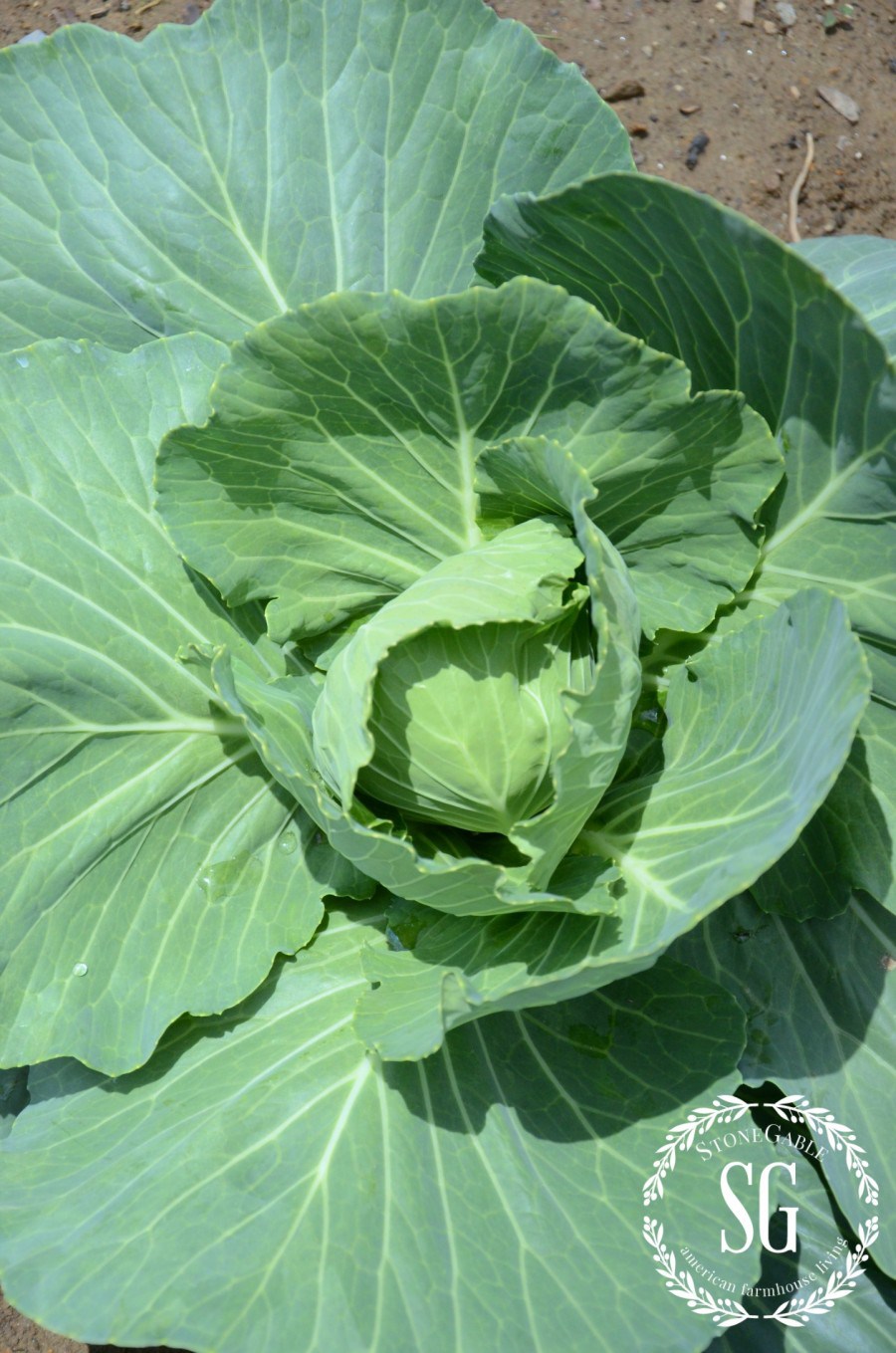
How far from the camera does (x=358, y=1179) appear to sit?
213 cm

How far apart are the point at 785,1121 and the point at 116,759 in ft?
5.77

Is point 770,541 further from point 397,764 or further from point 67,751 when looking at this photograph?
point 67,751

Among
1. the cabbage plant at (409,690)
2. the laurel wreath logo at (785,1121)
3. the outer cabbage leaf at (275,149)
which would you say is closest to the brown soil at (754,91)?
the cabbage plant at (409,690)

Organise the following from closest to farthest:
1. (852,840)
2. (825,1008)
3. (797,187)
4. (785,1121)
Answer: (852,840)
(825,1008)
(785,1121)
(797,187)

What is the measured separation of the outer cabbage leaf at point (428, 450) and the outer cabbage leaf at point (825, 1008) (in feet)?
2.57

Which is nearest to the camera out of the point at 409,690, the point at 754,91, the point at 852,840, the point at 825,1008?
the point at 409,690

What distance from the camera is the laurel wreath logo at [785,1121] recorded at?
79.4 inches

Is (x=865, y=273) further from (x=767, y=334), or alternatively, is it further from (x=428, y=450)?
(x=428, y=450)

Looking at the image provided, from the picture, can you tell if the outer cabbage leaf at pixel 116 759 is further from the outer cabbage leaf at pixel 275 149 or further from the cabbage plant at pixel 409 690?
the outer cabbage leaf at pixel 275 149

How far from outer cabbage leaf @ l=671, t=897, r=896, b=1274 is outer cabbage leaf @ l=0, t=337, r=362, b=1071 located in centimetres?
91

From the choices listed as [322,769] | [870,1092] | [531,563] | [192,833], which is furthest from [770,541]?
[192,833]

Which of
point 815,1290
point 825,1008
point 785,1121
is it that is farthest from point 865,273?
point 815,1290

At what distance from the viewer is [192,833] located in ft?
7.97

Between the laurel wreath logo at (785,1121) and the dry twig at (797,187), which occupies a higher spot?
the dry twig at (797,187)
